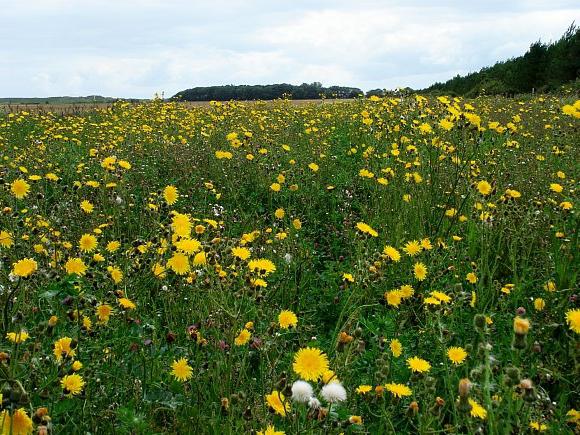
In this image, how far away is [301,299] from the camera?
3162 mm

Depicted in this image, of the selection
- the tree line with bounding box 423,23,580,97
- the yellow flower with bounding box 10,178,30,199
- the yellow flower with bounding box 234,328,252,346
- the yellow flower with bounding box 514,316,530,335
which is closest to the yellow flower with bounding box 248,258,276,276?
the yellow flower with bounding box 234,328,252,346

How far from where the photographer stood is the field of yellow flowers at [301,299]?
1661mm

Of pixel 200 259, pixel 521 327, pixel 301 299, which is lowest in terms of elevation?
pixel 301 299

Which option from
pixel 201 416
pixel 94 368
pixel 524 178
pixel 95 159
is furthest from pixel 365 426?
pixel 95 159

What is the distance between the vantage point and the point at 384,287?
3262 mm

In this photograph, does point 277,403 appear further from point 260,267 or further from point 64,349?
point 260,267

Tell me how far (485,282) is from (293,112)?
7871 millimetres

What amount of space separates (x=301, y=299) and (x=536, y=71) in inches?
925

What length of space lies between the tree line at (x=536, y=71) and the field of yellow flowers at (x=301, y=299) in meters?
17.0

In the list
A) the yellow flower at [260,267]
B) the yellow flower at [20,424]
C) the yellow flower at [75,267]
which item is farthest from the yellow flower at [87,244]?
the yellow flower at [20,424]

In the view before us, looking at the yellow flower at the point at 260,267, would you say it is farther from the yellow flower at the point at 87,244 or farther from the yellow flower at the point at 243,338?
the yellow flower at the point at 87,244

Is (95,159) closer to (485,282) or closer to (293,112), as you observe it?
(485,282)

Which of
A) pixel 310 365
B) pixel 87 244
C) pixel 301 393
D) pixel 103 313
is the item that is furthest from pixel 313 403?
pixel 87 244

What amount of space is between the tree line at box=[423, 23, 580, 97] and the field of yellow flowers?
1704 centimetres
